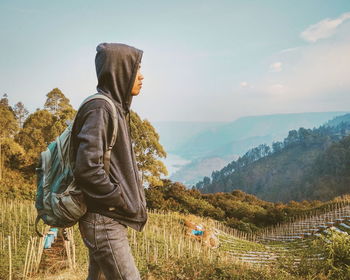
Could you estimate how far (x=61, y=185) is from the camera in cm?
199

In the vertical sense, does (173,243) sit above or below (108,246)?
below

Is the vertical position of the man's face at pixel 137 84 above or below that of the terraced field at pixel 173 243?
above

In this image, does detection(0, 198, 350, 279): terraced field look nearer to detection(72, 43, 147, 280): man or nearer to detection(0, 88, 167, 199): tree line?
detection(72, 43, 147, 280): man

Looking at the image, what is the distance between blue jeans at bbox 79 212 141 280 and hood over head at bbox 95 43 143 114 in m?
0.68

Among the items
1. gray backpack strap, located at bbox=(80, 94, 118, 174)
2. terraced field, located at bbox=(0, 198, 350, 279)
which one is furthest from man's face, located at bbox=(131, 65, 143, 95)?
terraced field, located at bbox=(0, 198, 350, 279)

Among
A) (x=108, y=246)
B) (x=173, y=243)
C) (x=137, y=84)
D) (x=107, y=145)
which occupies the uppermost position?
(x=137, y=84)

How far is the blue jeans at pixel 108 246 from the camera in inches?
76.0

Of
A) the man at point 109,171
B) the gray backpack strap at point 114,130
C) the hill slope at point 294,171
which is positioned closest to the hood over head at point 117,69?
the man at point 109,171

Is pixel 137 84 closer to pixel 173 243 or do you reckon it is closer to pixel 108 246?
pixel 108 246

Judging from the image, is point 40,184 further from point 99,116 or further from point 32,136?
point 32,136

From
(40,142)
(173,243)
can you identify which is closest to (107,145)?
(173,243)

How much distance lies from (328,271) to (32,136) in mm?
15934

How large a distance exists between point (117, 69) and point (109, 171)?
0.59 meters

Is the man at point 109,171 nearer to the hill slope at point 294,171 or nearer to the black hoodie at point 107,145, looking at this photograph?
the black hoodie at point 107,145
